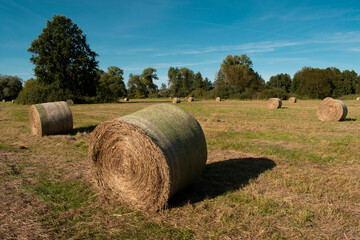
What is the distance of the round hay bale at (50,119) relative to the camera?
10195 mm

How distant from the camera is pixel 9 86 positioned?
2694 inches

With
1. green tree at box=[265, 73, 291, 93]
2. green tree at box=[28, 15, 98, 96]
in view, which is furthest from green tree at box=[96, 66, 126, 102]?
green tree at box=[265, 73, 291, 93]

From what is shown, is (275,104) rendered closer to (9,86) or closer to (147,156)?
(147,156)

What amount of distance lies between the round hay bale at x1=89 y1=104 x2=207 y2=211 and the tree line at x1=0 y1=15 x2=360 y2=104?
3703cm

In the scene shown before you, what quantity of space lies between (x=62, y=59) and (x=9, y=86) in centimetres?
4223

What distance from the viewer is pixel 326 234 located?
319 centimetres

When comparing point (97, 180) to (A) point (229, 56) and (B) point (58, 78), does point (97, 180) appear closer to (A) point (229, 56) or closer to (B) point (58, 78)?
(B) point (58, 78)

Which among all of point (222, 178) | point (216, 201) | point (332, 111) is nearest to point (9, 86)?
point (332, 111)

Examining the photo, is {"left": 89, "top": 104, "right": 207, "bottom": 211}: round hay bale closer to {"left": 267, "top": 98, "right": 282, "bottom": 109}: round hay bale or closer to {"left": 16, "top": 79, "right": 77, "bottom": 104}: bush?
{"left": 267, "top": 98, "right": 282, "bottom": 109}: round hay bale

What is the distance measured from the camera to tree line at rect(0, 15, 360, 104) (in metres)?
37.8

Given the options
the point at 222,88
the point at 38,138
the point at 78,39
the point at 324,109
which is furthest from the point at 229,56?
the point at 38,138

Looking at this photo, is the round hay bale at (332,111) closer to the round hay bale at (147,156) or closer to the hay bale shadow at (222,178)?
the hay bale shadow at (222,178)

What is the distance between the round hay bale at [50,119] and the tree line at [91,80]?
2918cm

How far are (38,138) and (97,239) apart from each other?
27.0 feet
